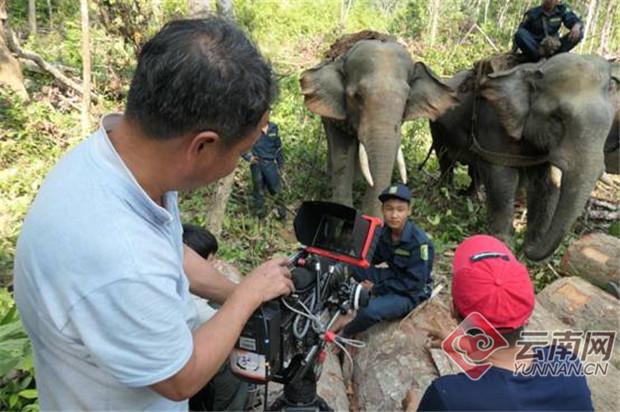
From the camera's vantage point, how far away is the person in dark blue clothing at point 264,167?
224 inches

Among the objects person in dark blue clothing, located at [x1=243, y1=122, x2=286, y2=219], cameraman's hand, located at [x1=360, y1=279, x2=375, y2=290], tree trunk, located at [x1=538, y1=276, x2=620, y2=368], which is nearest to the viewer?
cameraman's hand, located at [x1=360, y1=279, x2=375, y2=290]

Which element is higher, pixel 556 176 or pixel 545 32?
pixel 545 32

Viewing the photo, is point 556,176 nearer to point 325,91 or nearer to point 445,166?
point 445,166

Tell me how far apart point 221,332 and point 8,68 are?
26.3 feet

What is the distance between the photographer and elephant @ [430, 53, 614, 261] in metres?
4.42

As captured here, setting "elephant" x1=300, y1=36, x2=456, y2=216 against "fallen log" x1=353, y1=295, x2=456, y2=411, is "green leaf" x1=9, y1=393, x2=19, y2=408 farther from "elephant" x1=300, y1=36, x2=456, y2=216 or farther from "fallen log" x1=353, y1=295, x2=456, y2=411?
"elephant" x1=300, y1=36, x2=456, y2=216

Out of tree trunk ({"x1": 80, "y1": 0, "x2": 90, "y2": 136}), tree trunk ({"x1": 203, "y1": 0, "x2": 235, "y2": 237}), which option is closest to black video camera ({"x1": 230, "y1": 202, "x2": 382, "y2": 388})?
tree trunk ({"x1": 203, "y1": 0, "x2": 235, "y2": 237})

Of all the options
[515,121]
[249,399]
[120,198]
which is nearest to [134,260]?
[120,198]

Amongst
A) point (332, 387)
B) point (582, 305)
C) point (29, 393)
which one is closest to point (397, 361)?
point (332, 387)

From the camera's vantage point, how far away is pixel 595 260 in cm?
428

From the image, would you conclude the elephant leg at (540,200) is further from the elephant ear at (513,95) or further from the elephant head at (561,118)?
the elephant ear at (513,95)

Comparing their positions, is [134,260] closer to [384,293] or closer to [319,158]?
[384,293]

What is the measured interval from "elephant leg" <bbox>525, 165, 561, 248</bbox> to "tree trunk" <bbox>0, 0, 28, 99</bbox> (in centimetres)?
688

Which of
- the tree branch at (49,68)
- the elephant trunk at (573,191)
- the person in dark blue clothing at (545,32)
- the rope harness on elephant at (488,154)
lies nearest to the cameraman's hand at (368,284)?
the elephant trunk at (573,191)
